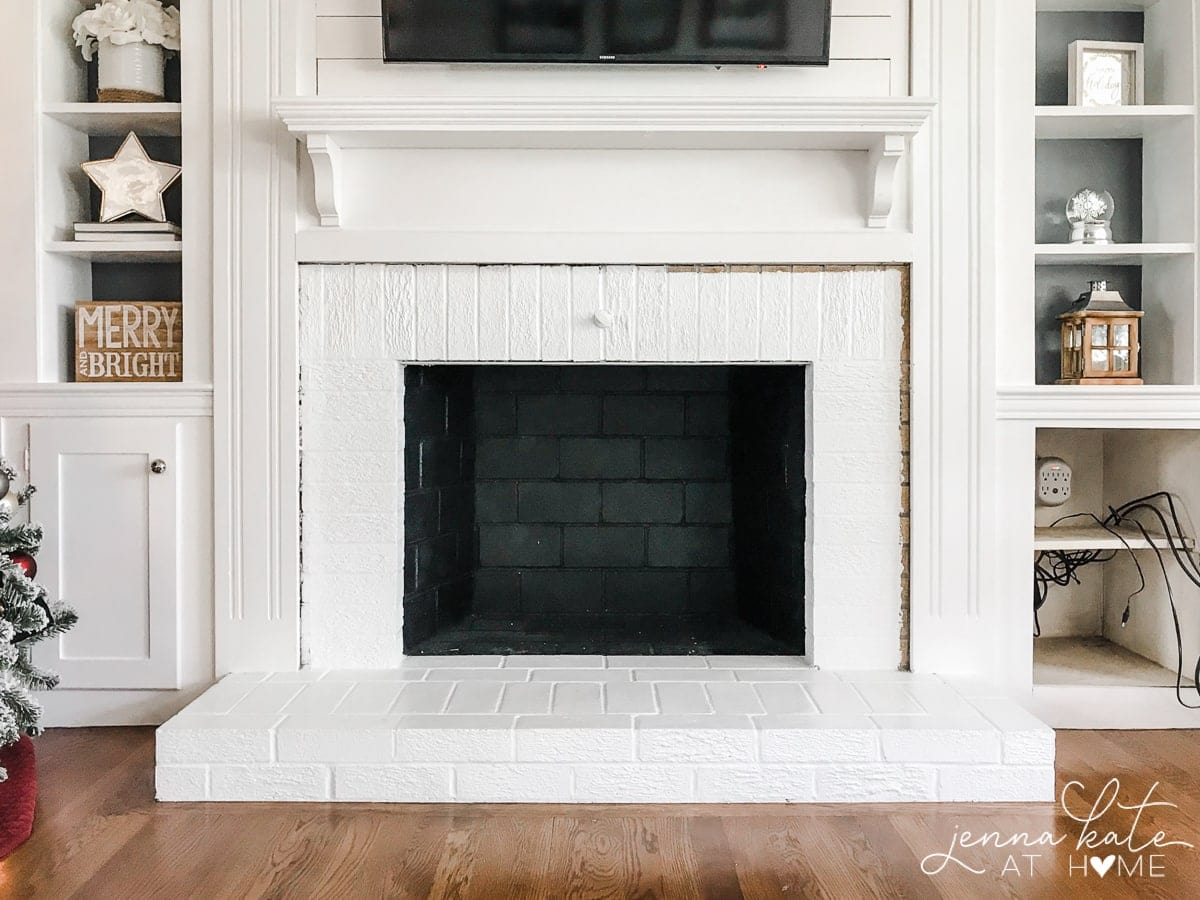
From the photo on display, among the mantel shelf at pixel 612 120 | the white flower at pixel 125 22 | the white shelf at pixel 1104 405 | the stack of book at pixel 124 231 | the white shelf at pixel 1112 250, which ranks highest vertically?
the white flower at pixel 125 22

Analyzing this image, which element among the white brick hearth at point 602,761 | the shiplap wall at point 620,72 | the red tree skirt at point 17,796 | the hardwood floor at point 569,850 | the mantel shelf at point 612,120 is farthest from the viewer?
the shiplap wall at point 620,72

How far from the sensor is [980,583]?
2188 mm

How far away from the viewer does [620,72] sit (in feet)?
7.06

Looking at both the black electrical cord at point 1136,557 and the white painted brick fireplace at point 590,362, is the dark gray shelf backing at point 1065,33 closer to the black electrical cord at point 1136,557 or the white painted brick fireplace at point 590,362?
the white painted brick fireplace at point 590,362

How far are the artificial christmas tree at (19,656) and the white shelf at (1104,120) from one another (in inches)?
95.4

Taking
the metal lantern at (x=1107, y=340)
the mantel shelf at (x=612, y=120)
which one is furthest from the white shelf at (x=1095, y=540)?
the mantel shelf at (x=612, y=120)

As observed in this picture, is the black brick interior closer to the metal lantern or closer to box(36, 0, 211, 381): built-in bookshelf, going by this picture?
box(36, 0, 211, 381): built-in bookshelf

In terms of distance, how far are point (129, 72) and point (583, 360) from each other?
4.23ft

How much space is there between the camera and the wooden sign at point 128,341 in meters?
2.22

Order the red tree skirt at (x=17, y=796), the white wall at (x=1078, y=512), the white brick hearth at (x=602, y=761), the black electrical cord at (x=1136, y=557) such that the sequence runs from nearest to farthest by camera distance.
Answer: the red tree skirt at (x=17, y=796) < the white brick hearth at (x=602, y=761) < the black electrical cord at (x=1136, y=557) < the white wall at (x=1078, y=512)

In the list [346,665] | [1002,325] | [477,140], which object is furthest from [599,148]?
[346,665]

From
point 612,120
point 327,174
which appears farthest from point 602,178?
point 327,174

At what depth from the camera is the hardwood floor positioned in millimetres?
1502

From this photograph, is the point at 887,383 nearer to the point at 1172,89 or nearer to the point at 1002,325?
the point at 1002,325
